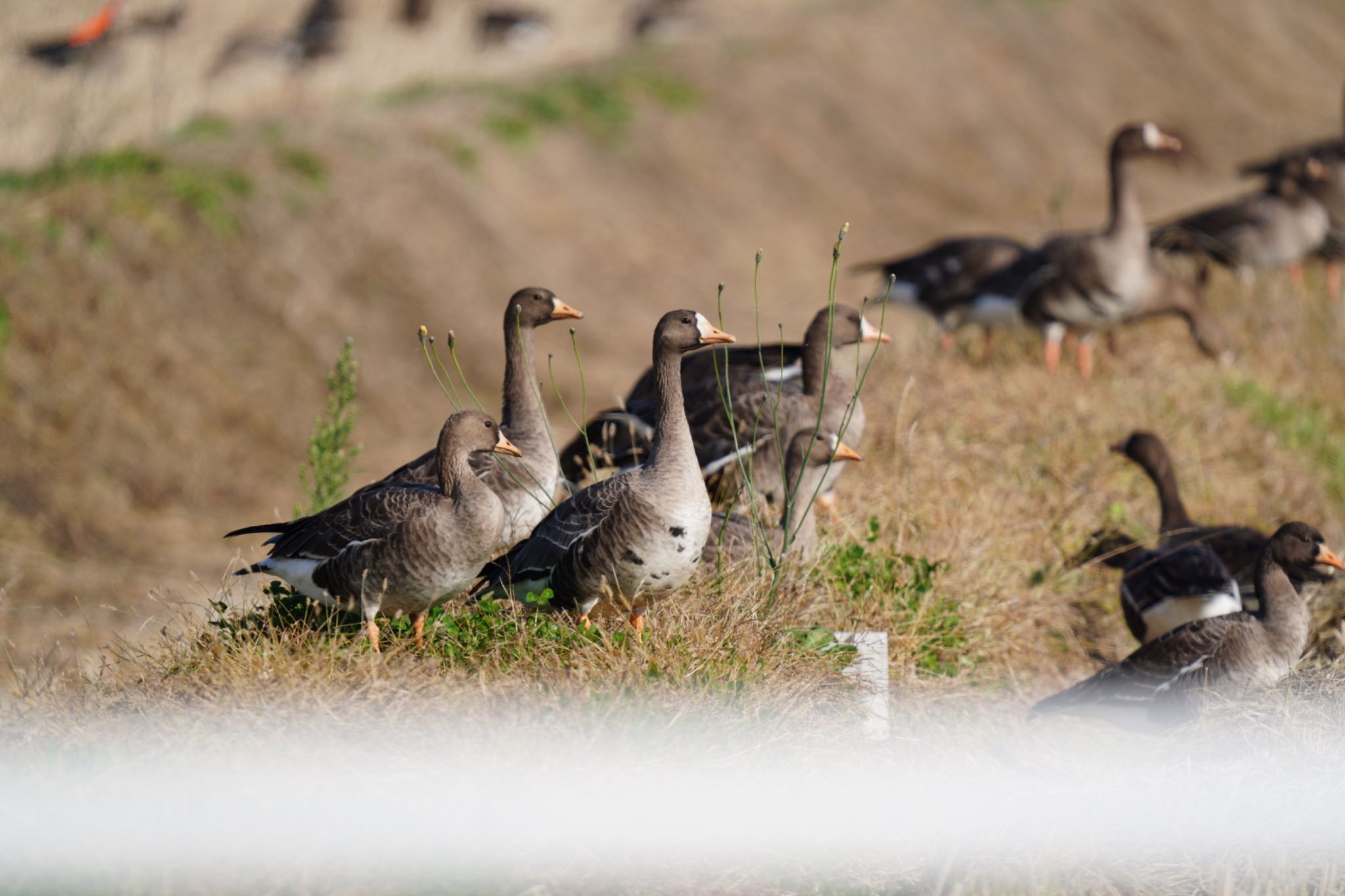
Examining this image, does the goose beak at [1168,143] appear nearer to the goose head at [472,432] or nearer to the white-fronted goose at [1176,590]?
the white-fronted goose at [1176,590]

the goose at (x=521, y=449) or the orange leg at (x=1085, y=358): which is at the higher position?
the orange leg at (x=1085, y=358)

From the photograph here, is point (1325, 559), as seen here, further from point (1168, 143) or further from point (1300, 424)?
point (1168, 143)

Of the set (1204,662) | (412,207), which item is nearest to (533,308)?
(1204,662)

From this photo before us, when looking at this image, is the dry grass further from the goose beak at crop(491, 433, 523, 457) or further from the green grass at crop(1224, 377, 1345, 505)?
the goose beak at crop(491, 433, 523, 457)

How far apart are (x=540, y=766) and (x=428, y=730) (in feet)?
1.18

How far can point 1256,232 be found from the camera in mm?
12461

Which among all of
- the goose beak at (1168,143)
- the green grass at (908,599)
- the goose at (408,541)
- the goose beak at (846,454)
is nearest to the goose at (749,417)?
the goose beak at (846,454)

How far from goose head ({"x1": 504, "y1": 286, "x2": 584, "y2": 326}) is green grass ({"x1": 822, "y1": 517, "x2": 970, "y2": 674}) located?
1595mm

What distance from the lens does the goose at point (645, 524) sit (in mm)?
4734

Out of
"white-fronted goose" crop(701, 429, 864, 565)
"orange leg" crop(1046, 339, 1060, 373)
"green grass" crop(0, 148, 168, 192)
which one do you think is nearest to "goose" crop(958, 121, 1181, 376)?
"orange leg" crop(1046, 339, 1060, 373)

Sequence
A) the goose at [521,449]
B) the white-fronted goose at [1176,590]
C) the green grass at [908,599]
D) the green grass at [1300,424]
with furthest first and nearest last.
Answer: the green grass at [1300,424] < the white-fronted goose at [1176,590] < the green grass at [908,599] < the goose at [521,449]

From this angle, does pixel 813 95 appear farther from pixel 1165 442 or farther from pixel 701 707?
pixel 701 707

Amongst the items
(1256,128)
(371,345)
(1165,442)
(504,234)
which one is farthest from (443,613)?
(1256,128)

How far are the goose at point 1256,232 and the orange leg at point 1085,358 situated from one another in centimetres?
212
